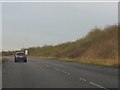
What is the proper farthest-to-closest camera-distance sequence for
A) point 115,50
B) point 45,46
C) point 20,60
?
point 45,46, point 115,50, point 20,60

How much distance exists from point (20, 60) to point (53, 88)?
128ft

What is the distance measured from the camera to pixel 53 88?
14.9m

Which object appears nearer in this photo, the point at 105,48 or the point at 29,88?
the point at 29,88

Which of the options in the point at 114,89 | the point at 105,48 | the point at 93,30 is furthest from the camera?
the point at 93,30

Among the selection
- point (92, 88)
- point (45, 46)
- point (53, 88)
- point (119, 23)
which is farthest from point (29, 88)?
point (45, 46)

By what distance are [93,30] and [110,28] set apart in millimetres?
20273

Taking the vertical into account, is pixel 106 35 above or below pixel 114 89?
above

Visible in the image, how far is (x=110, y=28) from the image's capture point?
7850cm

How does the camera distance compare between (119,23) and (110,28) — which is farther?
(110,28)

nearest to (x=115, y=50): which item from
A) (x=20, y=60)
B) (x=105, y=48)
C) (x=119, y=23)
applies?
(x=105, y=48)

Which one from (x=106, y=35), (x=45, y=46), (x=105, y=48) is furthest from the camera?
(x=45, y=46)

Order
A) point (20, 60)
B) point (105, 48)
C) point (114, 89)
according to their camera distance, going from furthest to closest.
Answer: point (105, 48)
point (20, 60)
point (114, 89)

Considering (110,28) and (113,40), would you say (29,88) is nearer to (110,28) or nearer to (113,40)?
(113,40)

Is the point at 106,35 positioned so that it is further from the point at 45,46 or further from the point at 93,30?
the point at 45,46
